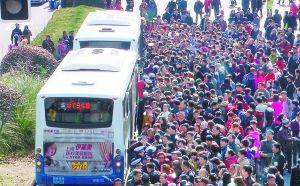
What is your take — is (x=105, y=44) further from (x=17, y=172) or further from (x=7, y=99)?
(x=17, y=172)

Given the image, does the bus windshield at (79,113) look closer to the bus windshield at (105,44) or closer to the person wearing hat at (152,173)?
the person wearing hat at (152,173)

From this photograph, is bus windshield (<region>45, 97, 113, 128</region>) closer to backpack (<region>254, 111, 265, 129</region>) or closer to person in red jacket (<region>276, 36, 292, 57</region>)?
backpack (<region>254, 111, 265, 129</region>)

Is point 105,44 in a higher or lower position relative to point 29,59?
higher

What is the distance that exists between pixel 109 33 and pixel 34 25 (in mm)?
16338

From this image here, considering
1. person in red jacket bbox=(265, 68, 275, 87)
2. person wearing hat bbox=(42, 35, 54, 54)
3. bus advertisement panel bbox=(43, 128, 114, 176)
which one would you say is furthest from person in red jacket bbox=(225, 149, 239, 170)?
person wearing hat bbox=(42, 35, 54, 54)

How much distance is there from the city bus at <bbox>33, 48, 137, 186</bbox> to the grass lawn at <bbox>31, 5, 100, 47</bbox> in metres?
15.0

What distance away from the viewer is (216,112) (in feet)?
53.3

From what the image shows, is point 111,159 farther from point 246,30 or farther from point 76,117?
point 246,30

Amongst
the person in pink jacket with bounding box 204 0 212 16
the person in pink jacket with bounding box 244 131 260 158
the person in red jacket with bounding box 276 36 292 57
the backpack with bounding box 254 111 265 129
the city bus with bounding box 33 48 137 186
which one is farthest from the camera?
the person in pink jacket with bounding box 204 0 212 16

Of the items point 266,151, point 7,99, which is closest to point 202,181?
point 266,151

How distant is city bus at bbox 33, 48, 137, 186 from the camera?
48.8 feet

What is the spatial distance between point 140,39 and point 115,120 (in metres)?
10.7

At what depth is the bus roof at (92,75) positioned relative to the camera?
587 inches

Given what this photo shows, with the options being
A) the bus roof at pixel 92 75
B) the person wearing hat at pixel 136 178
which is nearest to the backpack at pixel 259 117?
the bus roof at pixel 92 75
